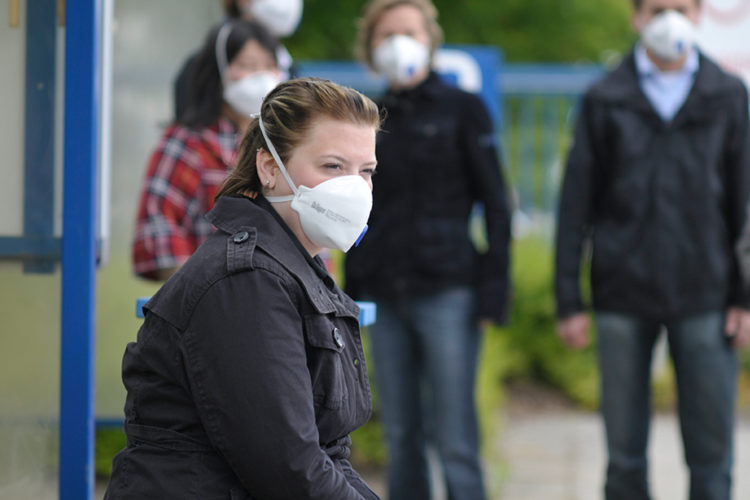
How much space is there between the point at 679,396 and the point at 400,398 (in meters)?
1.04

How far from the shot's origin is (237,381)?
1836mm

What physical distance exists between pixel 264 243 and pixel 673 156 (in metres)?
2.10

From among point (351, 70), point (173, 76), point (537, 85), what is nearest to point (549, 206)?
point (537, 85)

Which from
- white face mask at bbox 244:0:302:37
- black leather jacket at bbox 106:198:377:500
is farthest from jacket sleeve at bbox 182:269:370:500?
white face mask at bbox 244:0:302:37

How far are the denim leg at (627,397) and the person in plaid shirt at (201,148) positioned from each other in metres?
1.50

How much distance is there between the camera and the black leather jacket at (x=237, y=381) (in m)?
1.85

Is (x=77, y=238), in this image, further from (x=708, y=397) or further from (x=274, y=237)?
(x=708, y=397)

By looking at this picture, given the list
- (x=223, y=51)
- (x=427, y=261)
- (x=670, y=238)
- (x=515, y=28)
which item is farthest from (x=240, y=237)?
(x=515, y=28)

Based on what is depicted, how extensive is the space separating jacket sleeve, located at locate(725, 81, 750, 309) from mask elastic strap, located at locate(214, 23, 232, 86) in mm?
1821

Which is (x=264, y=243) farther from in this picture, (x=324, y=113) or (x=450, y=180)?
(x=450, y=180)

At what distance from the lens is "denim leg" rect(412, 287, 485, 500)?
3.78 metres

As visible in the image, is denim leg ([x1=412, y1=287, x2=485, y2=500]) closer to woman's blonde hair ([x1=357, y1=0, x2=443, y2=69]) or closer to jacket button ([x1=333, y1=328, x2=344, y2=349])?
woman's blonde hair ([x1=357, y1=0, x2=443, y2=69])

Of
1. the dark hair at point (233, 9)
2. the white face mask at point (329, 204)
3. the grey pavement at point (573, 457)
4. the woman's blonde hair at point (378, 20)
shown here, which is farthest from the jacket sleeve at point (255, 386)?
the grey pavement at point (573, 457)

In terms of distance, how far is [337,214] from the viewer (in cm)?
211
